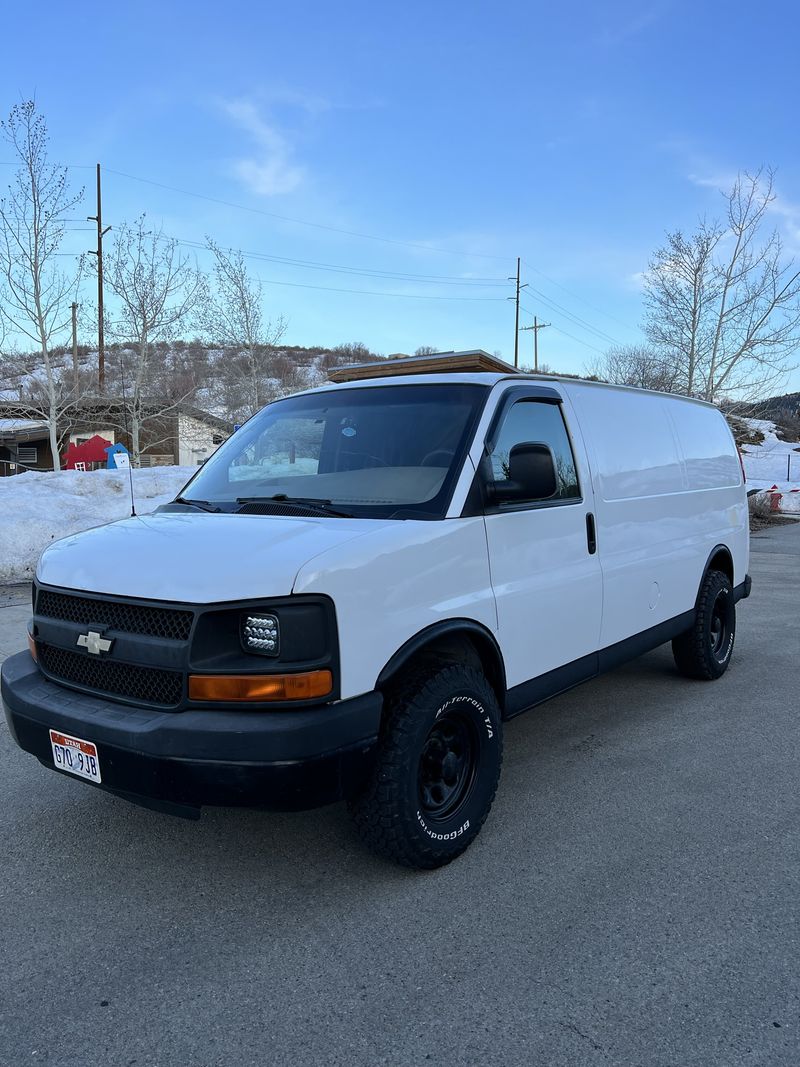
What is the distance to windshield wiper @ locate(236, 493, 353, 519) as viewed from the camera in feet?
11.0

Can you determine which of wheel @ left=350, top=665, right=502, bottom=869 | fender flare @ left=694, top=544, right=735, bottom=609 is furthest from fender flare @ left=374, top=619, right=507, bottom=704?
fender flare @ left=694, top=544, right=735, bottom=609

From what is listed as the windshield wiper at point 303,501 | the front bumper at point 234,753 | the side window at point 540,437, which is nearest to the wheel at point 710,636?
the side window at point 540,437

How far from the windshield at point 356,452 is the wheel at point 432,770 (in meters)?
0.74

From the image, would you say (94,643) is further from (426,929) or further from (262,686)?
(426,929)

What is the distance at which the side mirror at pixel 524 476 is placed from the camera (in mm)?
3484

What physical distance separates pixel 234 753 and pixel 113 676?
680mm

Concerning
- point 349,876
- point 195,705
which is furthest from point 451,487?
point 349,876

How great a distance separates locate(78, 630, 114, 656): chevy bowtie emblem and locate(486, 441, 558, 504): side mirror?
66.3 inches

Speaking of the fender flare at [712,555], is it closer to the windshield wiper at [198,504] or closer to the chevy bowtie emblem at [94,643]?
the windshield wiper at [198,504]

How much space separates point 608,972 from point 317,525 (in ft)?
6.09

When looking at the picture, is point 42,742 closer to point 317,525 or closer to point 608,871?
point 317,525

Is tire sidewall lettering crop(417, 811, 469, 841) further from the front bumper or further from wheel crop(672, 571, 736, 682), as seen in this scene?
wheel crop(672, 571, 736, 682)

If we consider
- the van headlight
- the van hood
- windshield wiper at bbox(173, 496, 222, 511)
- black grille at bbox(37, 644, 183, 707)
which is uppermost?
windshield wiper at bbox(173, 496, 222, 511)

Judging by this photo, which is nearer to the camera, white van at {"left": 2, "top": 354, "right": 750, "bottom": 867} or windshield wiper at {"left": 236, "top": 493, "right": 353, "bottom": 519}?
white van at {"left": 2, "top": 354, "right": 750, "bottom": 867}
